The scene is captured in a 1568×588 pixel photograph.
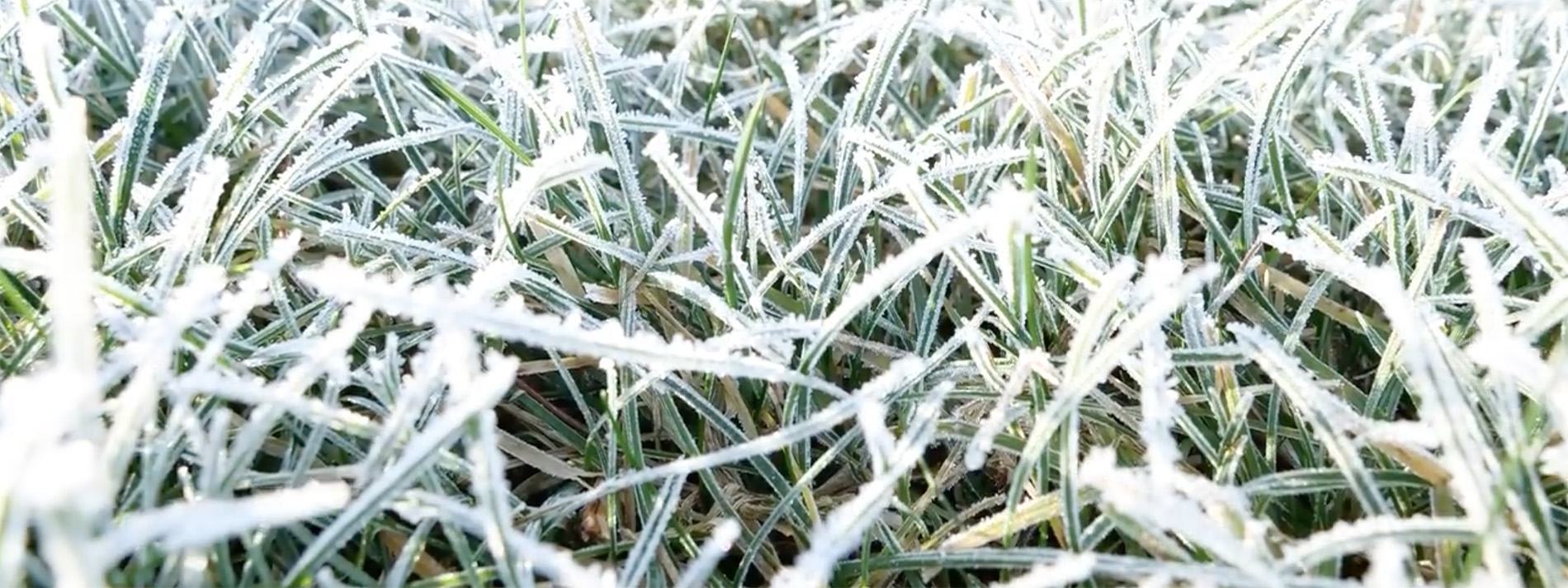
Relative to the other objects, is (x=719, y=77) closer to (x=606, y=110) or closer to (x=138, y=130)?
(x=606, y=110)

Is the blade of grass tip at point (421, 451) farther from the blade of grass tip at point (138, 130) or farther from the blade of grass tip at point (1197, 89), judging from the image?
the blade of grass tip at point (1197, 89)

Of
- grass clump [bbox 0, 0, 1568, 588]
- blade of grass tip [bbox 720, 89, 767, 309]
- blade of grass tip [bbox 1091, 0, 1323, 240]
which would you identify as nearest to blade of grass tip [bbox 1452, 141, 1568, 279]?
grass clump [bbox 0, 0, 1568, 588]

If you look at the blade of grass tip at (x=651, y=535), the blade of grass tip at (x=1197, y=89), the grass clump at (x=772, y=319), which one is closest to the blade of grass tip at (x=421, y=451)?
the grass clump at (x=772, y=319)

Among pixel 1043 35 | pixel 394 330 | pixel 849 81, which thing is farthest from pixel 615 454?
pixel 849 81

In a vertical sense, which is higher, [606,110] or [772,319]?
[606,110]

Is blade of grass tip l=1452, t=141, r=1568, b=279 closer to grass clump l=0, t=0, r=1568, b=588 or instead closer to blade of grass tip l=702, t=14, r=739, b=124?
grass clump l=0, t=0, r=1568, b=588

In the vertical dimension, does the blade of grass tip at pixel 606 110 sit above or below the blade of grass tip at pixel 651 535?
above

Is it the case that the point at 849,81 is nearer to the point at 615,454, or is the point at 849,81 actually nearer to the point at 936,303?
the point at 936,303

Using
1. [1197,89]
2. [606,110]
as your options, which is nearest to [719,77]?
[606,110]
